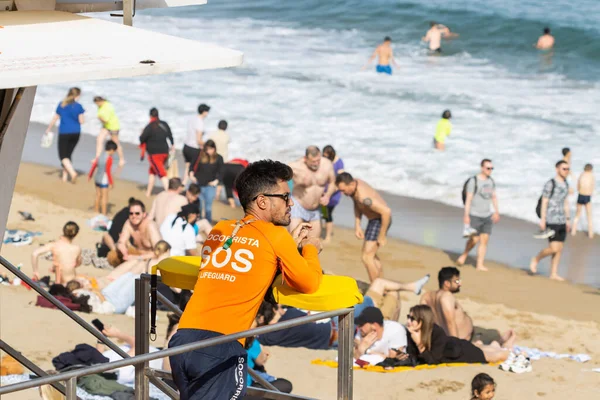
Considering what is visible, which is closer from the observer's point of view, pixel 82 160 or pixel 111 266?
pixel 111 266

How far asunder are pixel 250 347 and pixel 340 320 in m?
4.68

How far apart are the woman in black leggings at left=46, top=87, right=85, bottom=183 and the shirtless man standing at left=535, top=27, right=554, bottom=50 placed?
18101 millimetres

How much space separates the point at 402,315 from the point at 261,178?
7472 millimetres

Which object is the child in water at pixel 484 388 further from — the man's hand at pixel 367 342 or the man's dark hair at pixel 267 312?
the man's dark hair at pixel 267 312

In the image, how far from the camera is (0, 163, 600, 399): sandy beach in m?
9.31

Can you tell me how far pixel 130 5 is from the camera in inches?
180

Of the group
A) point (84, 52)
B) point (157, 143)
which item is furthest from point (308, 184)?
point (84, 52)

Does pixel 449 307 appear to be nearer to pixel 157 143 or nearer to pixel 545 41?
pixel 157 143

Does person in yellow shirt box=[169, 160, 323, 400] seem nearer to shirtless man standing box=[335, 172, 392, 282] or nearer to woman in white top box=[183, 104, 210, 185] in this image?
shirtless man standing box=[335, 172, 392, 282]

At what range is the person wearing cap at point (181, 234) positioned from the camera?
38.6 feet

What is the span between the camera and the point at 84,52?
3842 millimetres

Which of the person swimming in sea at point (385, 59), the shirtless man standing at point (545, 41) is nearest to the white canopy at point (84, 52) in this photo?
the person swimming in sea at point (385, 59)

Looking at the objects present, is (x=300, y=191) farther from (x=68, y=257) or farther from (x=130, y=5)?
(x=130, y=5)

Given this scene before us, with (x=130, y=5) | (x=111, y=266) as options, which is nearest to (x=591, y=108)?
(x=111, y=266)
